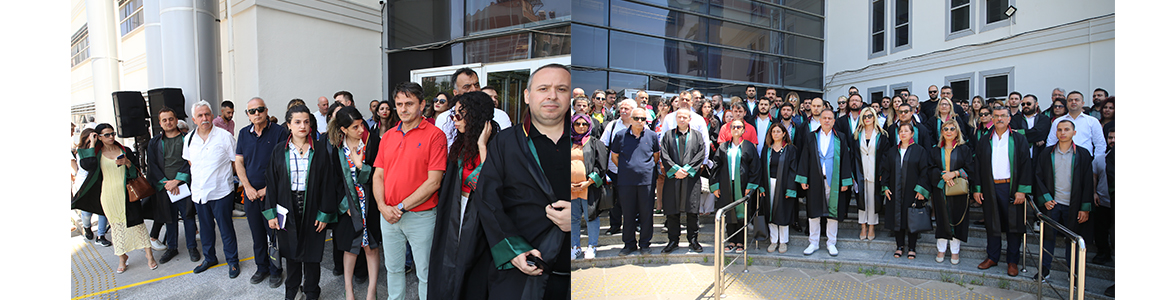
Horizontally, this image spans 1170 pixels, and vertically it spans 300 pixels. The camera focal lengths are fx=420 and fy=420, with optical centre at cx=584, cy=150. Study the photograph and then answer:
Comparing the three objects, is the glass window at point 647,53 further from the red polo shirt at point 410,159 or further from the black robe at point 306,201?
the black robe at point 306,201

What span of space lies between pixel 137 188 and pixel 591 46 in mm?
3631

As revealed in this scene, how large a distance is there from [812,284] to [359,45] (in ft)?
7.10

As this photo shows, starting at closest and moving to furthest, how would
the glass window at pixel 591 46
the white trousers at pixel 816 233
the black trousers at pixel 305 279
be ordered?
the glass window at pixel 591 46, the white trousers at pixel 816 233, the black trousers at pixel 305 279

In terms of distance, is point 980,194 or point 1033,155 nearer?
point 1033,155

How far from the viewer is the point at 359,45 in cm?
206

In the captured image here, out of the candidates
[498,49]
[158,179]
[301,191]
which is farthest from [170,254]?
[498,49]

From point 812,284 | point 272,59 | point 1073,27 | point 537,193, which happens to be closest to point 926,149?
point 1073,27

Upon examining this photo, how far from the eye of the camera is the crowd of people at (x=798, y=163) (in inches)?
39.7

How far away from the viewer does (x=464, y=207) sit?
1.30m

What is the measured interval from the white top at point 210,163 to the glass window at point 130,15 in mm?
693

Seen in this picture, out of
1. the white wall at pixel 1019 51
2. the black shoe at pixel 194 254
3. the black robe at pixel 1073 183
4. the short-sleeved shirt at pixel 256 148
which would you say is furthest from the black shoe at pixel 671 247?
the black shoe at pixel 194 254

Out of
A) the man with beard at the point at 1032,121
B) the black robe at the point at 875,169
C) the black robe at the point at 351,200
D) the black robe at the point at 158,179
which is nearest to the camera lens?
the man with beard at the point at 1032,121

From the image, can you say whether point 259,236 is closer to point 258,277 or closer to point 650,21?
point 258,277

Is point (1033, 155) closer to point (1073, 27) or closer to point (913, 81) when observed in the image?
point (1073, 27)
